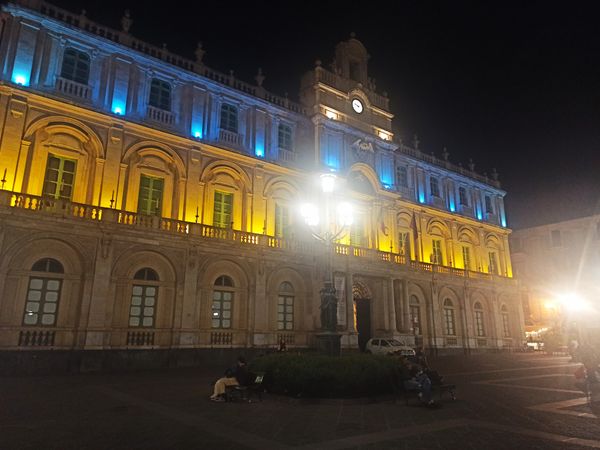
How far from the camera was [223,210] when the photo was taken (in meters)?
25.4

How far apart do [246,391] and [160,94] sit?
60.8 feet

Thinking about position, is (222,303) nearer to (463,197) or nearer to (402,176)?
(402,176)

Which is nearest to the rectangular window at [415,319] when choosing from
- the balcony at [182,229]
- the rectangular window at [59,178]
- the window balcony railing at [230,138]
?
the balcony at [182,229]

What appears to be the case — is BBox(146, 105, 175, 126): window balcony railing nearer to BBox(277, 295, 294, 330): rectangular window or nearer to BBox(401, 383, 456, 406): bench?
BBox(277, 295, 294, 330): rectangular window

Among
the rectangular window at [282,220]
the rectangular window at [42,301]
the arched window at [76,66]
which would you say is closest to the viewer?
the rectangular window at [42,301]

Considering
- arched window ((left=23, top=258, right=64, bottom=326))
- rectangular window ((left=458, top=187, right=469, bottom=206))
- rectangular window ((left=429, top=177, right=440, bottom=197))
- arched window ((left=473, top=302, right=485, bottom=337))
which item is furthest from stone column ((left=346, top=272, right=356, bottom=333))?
rectangular window ((left=458, top=187, right=469, bottom=206))

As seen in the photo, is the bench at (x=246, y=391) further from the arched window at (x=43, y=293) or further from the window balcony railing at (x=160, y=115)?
the window balcony railing at (x=160, y=115)

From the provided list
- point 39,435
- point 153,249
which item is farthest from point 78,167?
point 39,435

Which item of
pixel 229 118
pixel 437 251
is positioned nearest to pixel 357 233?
pixel 437 251

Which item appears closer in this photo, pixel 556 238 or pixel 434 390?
pixel 434 390

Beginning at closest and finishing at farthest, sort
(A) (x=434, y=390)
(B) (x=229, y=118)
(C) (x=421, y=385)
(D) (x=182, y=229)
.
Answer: (C) (x=421, y=385) → (A) (x=434, y=390) → (D) (x=182, y=229) → (B) (x=229, y=118)

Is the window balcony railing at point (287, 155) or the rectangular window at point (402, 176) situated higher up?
the rectangular window at point (402, 176)

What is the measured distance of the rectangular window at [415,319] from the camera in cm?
3300

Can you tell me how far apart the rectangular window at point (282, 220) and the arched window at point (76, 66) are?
1296 centimetres
